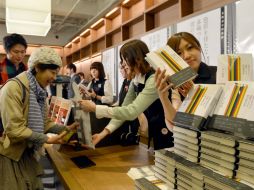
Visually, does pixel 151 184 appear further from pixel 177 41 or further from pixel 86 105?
pixel 177 41

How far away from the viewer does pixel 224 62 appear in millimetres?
887

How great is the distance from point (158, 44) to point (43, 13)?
1.66 m

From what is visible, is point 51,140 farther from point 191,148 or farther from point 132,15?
point 132,15

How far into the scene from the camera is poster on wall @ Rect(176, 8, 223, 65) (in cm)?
224

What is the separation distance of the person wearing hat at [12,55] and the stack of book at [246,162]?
6.35ft

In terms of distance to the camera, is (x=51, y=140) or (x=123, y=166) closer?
(x=123, y=166)

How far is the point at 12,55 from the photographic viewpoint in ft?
7.12

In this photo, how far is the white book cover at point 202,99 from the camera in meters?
0.77

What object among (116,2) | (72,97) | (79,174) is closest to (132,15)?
(116,2)

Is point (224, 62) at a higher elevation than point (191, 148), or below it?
higher

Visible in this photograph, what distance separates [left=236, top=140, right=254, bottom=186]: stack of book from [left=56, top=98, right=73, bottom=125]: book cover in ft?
4.07

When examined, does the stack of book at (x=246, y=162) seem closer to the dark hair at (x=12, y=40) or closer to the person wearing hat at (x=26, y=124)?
the person wearing hat at (x=26, y=124)

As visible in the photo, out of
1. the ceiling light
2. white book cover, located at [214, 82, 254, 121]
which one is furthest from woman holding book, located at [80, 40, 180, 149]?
the ceiling light

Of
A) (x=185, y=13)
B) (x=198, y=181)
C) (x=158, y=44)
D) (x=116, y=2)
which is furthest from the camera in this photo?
(x=116, y=2)
